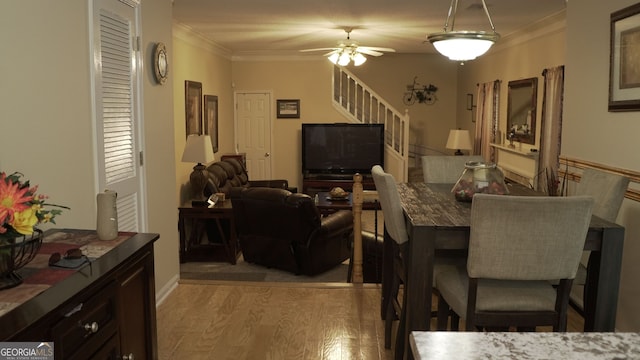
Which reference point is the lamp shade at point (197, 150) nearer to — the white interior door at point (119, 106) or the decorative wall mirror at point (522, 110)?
the white interior door at point (119, 106)

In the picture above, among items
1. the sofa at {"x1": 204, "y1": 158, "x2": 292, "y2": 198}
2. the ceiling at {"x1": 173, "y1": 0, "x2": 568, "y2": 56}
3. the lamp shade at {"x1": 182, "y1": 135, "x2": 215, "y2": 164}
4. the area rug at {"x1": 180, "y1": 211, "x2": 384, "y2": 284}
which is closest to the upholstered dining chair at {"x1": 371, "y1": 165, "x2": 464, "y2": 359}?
the area rug at {"x1": 180, "y1": 211, "x2": 384, "y2": 284}

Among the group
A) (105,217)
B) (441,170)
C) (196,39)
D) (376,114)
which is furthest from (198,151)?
(376,114)

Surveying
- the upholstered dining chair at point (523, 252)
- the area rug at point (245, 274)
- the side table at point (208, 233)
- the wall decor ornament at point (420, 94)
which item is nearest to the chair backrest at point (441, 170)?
the upholstered dining chair at point (523, 252)

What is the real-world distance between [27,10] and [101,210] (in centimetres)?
91

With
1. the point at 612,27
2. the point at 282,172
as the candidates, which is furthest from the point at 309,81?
the point at 612,27

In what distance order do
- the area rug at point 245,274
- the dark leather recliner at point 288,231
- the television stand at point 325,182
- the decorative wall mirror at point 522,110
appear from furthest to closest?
the television stand at point 325,182 < the decorative wall mirror at point 522,110 < the area rug at point 245,274 < the dark leather recliner at point 288,231

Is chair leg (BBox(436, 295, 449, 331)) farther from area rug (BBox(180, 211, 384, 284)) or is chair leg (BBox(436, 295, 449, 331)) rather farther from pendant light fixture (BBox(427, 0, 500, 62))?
area rug (BBox(180, 211, 384, 284))

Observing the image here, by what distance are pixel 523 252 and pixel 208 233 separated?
16.1ft

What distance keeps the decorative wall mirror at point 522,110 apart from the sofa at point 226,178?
132 inches

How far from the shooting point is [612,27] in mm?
3465

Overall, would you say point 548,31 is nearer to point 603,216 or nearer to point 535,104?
point 535,104

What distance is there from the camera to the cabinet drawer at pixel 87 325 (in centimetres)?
164

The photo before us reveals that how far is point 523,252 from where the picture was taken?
2332 mm

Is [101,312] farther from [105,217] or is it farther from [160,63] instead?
[160,63]
